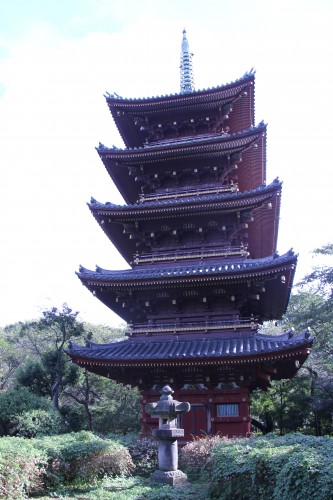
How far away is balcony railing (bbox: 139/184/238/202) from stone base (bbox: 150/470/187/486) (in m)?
12.6

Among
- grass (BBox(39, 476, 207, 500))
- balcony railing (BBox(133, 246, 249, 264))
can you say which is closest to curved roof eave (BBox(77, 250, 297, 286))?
balcony railing (BBox(133, 246, 249, 264))

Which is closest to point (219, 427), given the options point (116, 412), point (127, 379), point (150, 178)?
point (127, 379)

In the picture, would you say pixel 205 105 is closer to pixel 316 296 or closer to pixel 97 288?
pixel 97 288

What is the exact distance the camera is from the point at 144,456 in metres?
14.0

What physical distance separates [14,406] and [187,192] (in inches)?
529

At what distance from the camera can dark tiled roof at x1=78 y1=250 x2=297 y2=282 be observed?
53.8 feet

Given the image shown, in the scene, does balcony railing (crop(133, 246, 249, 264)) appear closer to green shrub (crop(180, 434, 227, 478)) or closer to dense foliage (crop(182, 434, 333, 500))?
green shrub (crop(180, 434, 227, 478))

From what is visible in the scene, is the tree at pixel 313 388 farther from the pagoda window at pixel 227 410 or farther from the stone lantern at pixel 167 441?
the stone lantern at pixel 167 441

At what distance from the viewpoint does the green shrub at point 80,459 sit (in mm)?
11805

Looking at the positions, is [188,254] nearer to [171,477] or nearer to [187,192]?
[187,192]

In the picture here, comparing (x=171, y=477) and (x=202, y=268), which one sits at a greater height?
(x=202, y=268)

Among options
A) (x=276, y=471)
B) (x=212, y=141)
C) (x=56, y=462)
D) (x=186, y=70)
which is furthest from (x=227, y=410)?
(x=186, y=70)

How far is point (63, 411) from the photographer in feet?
97.9

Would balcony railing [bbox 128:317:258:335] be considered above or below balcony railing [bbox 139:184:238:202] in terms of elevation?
below
